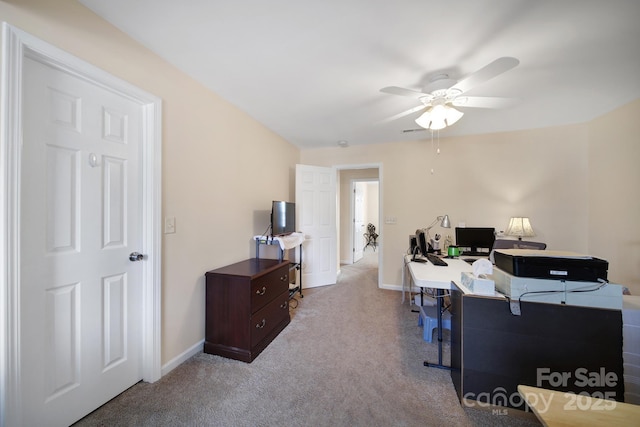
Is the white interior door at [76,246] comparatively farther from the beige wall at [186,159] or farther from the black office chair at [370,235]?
the black office chair at [370,235]

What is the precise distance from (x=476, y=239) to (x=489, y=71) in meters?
2.30

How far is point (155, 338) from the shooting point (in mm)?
1715

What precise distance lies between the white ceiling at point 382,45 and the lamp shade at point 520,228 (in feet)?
4.64

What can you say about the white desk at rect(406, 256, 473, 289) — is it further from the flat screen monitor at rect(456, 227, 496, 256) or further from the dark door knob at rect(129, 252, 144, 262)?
the dark door knob at rect(129, 252, 144, 262)

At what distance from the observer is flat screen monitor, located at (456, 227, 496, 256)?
122 inches

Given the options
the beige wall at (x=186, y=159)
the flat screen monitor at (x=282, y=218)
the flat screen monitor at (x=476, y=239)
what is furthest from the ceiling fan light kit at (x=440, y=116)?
the beige wall at (x=186, y=159)

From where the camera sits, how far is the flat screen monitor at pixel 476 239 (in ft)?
10.2

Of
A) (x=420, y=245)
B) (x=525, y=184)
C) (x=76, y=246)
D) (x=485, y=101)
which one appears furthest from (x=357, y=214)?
(x=76, y=246)

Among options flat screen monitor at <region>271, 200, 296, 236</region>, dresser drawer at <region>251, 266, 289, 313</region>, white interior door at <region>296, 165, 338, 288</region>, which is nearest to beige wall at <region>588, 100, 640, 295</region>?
white interior door at <region>296, 165, 338, 288</region>

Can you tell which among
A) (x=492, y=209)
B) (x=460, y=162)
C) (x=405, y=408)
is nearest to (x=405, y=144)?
(x=460, y=162)

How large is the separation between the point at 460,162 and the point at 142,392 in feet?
14.6

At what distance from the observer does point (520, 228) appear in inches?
122

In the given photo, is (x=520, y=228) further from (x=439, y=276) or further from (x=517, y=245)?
(x=439, y=276)

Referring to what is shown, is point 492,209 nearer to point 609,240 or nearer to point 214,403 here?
point 609,240
